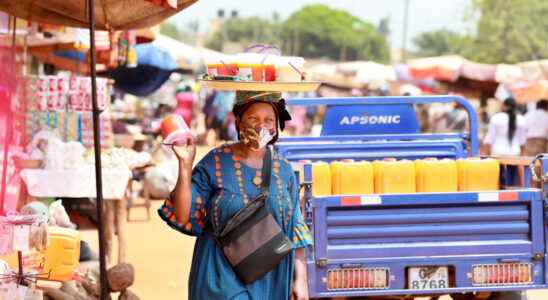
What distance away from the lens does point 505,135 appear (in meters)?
20.0

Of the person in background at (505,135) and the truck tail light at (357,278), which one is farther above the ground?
the person in background at (505,135)

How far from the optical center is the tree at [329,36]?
426 feet

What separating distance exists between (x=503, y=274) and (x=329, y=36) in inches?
4852

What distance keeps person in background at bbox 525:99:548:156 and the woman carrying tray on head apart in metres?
14.2

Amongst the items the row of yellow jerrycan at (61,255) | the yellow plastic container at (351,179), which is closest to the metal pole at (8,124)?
the row of yellow jerrycan at (61,255)

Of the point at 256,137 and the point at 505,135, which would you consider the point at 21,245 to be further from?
the point at 505,135

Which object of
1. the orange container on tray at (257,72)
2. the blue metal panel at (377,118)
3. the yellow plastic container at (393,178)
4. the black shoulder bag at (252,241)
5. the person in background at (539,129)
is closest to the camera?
the black shoulder bag at (252,241)

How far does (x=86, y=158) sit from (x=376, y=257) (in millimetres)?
4513

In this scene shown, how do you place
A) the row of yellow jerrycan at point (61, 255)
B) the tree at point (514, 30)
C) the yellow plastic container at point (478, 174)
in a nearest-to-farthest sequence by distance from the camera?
the row of yellow jerrycan at point (61, 255) → the yellow plastic container at point (478, 174) → the tree at point (514, 30)

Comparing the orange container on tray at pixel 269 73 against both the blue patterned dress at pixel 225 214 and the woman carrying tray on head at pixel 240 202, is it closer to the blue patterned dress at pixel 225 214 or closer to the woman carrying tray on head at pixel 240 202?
the woman carrying tray on head at pixel 240 202

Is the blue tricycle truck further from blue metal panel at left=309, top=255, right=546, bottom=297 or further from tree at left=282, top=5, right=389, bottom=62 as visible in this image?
tree at left=282, top=5, right=389, bottom=62

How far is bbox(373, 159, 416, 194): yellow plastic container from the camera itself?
7.71m

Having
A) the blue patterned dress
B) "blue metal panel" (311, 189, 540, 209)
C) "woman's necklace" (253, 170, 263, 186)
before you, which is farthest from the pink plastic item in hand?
"blue metal panel" (311, 189, 540, 209)

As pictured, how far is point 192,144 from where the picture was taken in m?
5.04
